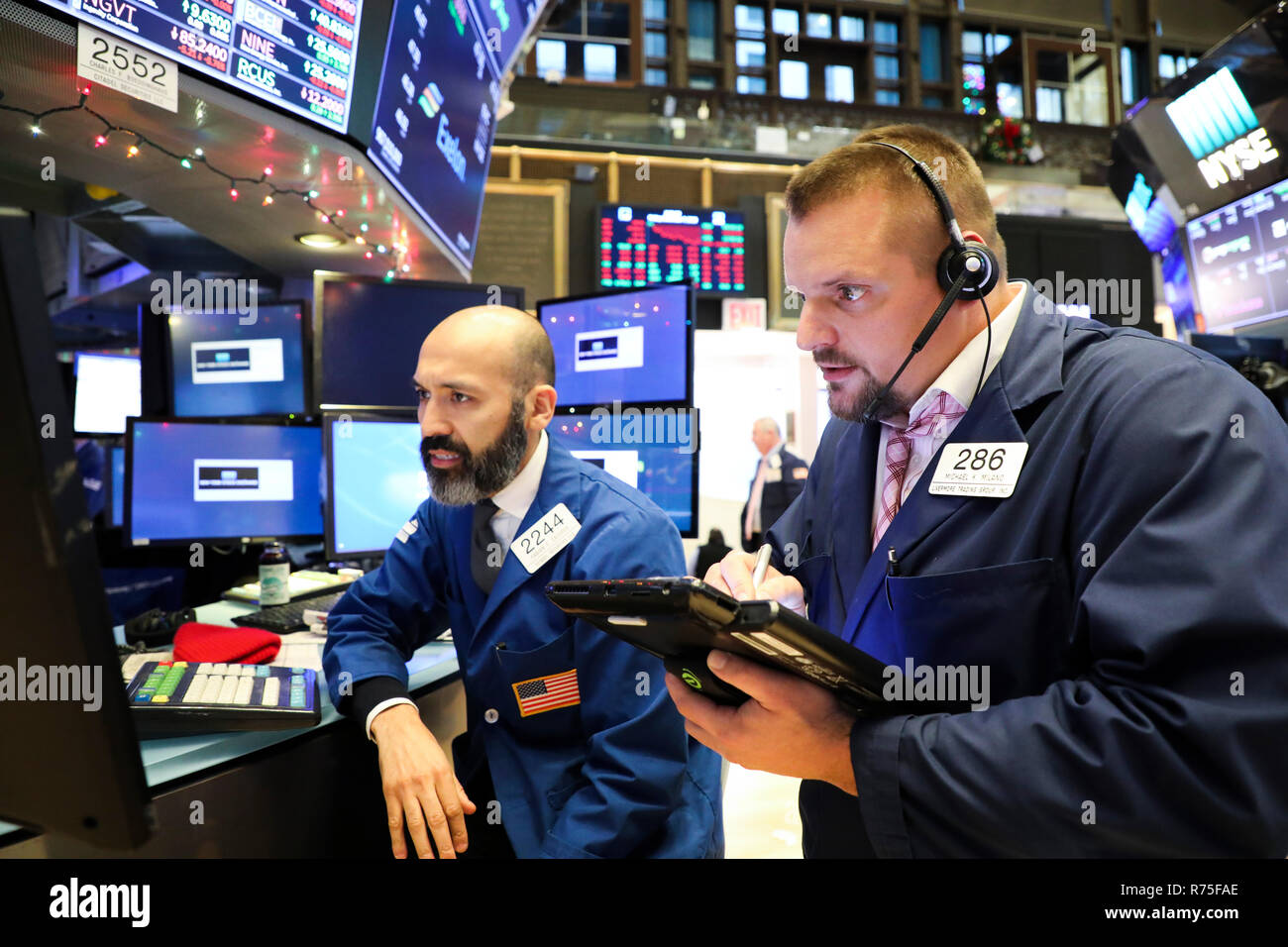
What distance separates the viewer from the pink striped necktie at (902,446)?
1.10m

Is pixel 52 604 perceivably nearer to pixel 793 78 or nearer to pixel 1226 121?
pixel 1226 121

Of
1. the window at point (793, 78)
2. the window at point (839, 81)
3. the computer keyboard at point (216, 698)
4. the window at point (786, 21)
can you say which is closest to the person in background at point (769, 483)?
the computer keyboard at point (216, 698)

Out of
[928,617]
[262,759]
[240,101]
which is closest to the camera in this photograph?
[928,617]

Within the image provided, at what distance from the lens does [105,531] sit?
3436 millimetres

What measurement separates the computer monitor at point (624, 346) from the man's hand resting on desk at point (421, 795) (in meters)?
1.38

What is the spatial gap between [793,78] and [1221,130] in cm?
671

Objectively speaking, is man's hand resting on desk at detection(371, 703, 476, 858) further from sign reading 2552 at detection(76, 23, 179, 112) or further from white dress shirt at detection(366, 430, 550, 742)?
sign reading 2552 at detection(76, 23, 179, 112)

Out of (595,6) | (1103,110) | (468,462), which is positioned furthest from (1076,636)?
(1103,110)

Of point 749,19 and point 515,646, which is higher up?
point 749,19

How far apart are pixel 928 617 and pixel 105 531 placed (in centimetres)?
356

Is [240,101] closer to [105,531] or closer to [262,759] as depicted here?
[262,759]

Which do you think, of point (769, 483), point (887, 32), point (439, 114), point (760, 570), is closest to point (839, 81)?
point (887, 32)

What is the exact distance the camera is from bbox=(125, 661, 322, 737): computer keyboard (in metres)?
1.38

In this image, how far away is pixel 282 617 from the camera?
212 centimetres
